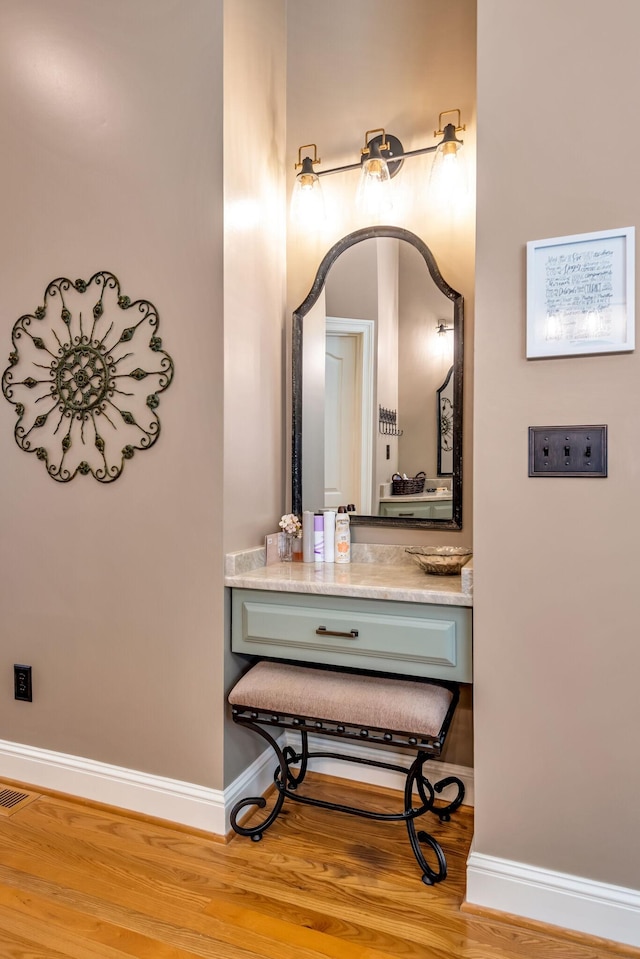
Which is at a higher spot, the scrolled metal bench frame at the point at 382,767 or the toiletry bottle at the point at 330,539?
the toiletry bottle at the point at 330,539

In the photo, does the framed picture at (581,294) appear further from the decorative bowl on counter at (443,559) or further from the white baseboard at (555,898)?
the white baseboard at (555,898)

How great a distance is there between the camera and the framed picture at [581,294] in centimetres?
145

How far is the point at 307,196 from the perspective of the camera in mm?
2266

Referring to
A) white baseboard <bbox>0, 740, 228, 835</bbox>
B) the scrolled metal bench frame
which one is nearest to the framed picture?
the scrolled metal bench frame

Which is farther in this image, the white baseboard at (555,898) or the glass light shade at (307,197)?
the glass light shade at (307,197)

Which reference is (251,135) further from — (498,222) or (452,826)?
(452,826)

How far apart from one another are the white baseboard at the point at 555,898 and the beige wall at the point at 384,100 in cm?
99

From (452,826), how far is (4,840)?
1.45 metres

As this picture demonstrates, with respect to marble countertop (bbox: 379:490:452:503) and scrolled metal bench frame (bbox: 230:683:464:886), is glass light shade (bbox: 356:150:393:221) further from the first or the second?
scrolled metal bench frame (bbox: 230:683:464:886)

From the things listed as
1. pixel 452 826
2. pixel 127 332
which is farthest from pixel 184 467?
pixel 452 826

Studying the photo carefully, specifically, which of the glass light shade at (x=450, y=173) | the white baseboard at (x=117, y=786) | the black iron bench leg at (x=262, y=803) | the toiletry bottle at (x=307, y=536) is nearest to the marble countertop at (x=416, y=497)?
the toiletry bottle at (x=307, y=536)

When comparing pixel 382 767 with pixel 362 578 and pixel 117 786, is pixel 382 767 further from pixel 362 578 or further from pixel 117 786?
pixel 117 786

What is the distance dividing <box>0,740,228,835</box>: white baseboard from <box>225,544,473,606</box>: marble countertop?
717mm

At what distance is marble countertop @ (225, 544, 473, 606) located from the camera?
1697 mm
